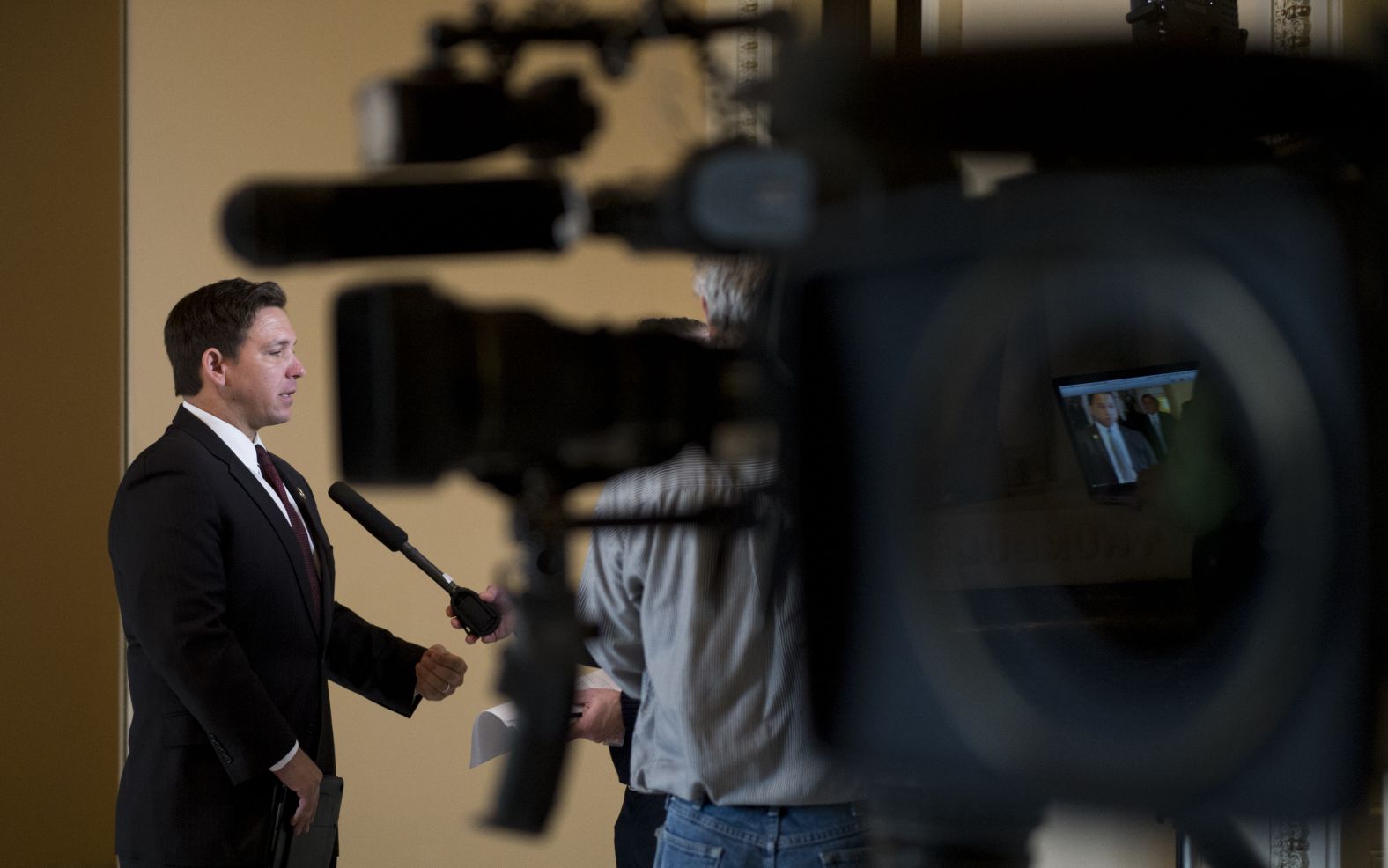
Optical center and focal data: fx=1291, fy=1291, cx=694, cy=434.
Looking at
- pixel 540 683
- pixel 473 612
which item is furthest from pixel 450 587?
pixel 540 683

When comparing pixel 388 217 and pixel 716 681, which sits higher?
pixel 388 217

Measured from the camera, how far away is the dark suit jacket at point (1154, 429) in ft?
1.63

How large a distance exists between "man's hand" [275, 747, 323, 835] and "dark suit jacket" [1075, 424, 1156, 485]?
140cm

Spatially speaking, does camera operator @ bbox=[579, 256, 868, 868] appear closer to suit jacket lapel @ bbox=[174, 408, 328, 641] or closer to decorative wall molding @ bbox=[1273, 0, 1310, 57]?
suit jacket lapel @ bbox=[174, 408, 328, 641]

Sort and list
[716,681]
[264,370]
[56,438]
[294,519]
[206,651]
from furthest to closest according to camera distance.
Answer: [56,438] → [294,519] → [264,370] → [206,651] → [716,681]

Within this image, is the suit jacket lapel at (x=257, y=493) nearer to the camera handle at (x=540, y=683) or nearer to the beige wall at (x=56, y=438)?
the camera handle at (x=540, y=683)

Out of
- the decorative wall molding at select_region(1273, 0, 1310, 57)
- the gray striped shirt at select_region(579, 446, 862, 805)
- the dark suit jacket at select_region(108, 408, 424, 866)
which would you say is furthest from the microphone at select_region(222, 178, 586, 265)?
the dark suit jacket at select_region(108, 408, 424, 866)

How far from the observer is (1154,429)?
501 millimetres

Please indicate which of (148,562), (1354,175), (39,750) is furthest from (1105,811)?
(39,750)

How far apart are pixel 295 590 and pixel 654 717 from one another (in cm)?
67

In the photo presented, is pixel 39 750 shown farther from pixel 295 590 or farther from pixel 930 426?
pixel 930 426

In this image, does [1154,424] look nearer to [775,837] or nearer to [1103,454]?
[1103,454]

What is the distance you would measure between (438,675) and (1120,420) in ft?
5.21

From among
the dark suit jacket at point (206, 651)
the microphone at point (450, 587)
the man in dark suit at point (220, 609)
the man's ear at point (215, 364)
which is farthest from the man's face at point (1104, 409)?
the man's ear at point (215, 364)
